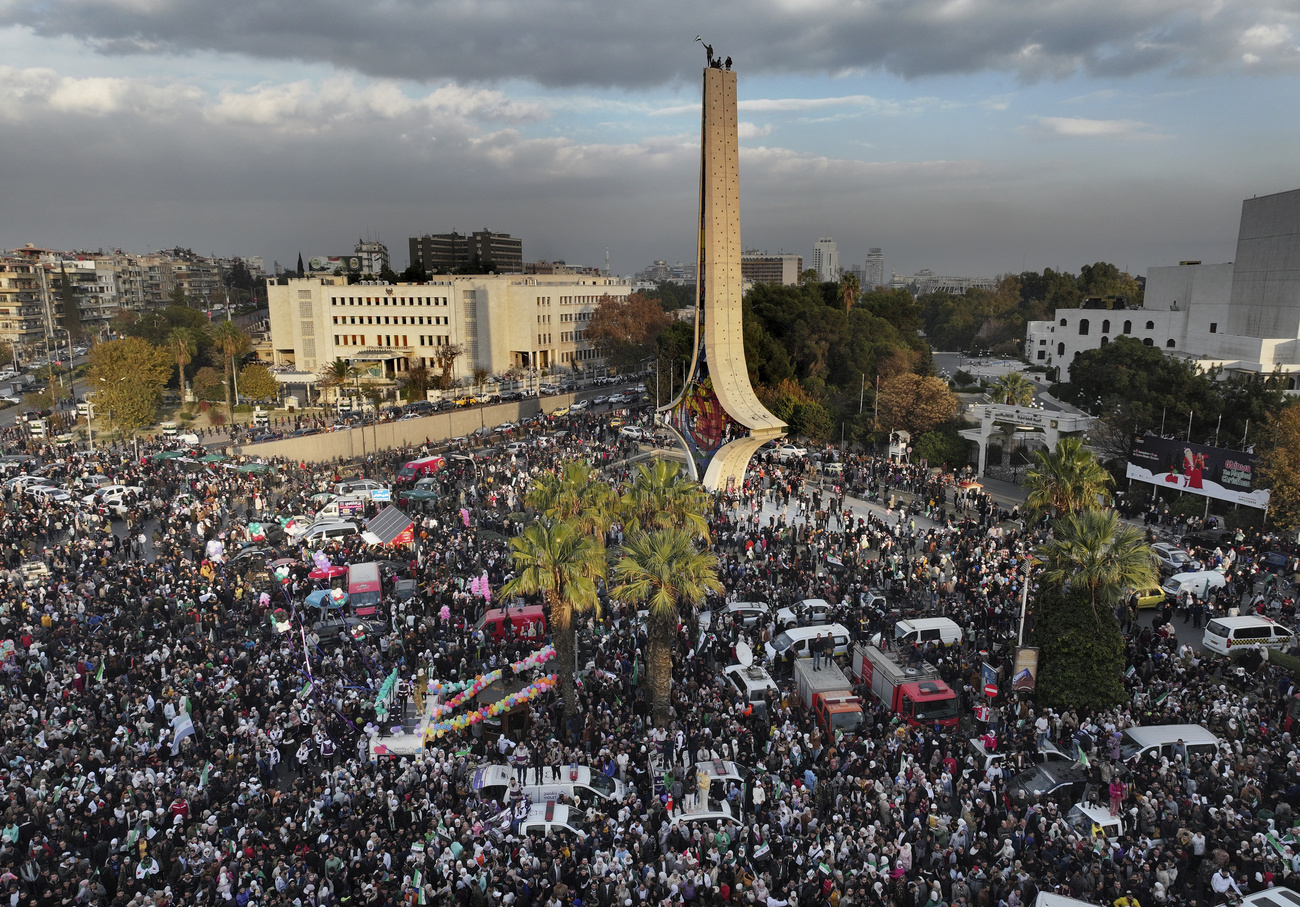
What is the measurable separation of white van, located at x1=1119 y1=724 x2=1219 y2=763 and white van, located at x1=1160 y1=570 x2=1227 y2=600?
8457mm

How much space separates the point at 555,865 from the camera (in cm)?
1318

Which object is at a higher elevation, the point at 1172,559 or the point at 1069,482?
the point at 1069,482

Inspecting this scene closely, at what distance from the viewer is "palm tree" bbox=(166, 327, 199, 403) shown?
6328cm

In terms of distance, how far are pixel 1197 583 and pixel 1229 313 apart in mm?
44650

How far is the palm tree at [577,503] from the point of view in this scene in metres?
20.9

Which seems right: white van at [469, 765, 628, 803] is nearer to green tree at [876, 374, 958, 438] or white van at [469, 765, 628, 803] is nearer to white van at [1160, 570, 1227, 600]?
white van at [1160, 570, 1227, 600]

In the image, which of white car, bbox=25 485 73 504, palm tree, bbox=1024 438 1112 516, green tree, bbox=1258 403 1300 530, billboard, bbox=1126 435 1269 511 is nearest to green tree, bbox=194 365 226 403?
white car, bbox=25 485 73 504

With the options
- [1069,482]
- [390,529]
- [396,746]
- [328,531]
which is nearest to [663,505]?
[396,746]

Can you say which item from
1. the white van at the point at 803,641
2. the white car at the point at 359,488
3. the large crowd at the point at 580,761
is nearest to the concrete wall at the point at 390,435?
the white car at the point at 359,488

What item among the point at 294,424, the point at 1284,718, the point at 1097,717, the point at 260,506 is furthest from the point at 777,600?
the point at 294,424

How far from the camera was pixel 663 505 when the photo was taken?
861 inches

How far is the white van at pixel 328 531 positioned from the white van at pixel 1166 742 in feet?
78.3

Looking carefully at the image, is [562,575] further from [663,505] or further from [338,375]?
[338,375]

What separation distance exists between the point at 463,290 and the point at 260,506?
48.7 m
